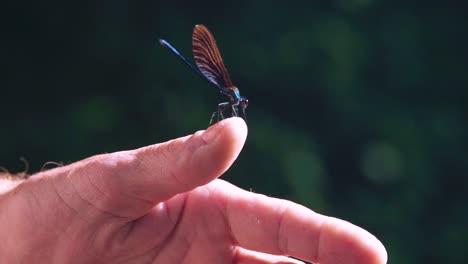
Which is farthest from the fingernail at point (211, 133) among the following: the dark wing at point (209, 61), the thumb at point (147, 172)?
the dark wing at point (209, 61)

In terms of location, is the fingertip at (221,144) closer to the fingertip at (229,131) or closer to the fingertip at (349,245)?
the fingertip at (229,131)

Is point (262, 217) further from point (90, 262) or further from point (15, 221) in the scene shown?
point (15, 221)

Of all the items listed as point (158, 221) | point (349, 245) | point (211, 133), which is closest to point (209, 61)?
point (211, 133)

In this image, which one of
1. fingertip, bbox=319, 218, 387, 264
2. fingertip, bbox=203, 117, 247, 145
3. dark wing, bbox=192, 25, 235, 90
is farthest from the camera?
dark wing, bbox=192, 25, 235, 90

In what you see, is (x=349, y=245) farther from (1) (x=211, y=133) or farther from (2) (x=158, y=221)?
(2) (x=158, y=221)

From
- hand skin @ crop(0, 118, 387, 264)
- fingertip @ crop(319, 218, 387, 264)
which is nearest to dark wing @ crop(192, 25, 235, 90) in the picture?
hand skin @ crop(0, 118, 387, 264)

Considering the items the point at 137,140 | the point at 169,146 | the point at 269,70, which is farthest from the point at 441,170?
the point at 169,146

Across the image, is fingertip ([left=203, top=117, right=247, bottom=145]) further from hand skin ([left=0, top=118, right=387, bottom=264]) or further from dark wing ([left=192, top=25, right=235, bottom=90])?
dark wing ([left=192, top=25, right=235, bottom=90])
